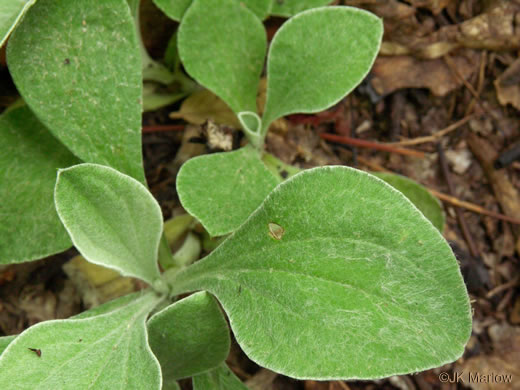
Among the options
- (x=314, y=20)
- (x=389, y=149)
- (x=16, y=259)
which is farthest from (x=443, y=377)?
(x=16, y=259)

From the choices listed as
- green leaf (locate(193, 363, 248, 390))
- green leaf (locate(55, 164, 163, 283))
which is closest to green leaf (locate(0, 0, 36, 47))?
green leaf (locate(55, 164, 163, 283))

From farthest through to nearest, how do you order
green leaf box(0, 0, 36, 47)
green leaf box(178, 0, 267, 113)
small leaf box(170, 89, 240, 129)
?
small leaf box(170, 89, 240, 129) → green leaf box(178, 0, 267, 113) → green leaf box(0, 0, 36, 47)

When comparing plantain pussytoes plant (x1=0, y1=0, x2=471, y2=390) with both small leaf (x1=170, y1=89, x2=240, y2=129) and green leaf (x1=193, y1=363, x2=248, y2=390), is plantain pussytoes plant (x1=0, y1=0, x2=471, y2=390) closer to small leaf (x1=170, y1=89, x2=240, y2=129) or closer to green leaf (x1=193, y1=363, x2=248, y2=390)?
green leaf (x1=193, y1=363, x2=248, y2=390)

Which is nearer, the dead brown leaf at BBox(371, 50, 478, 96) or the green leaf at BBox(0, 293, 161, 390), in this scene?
the green leaf at BBox(0, 293, 161, 390)

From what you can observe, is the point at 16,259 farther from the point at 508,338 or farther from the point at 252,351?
the point at 508,338

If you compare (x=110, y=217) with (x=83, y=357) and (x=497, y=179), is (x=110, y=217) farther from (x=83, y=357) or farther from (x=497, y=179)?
(x=497, y=179)

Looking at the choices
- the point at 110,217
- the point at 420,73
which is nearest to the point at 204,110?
the point at 110,217
